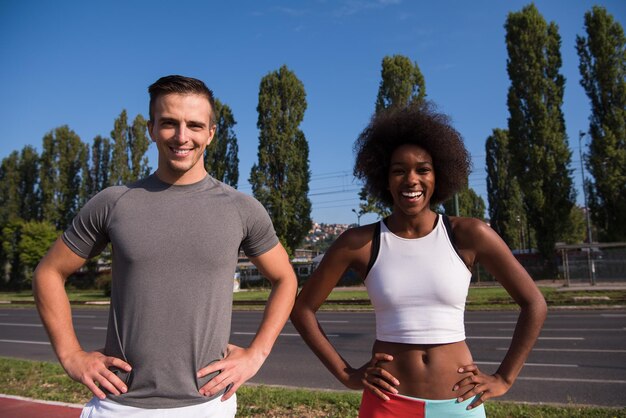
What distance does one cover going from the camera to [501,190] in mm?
47281

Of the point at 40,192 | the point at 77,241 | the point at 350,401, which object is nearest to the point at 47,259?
the point at 77,241

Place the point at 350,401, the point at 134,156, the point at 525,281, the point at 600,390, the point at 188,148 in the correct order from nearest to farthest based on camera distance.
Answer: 1. the point at 188,148
2. the point at 525,281
3. the point at 350,401
4. the point at 600,390
5. the point at 134,156

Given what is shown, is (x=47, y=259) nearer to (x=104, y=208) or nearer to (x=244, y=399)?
(x=104, y=208)

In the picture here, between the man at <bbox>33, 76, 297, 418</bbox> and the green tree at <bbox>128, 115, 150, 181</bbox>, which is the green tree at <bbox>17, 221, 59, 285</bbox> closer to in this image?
the green tree at <bbox>128, 115, 150, 181</bbox>

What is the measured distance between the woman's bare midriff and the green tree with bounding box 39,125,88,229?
4990 cm

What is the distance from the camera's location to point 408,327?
7.12ft

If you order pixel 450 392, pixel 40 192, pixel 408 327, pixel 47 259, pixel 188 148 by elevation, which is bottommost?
pixel 450 392

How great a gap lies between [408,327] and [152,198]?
3.88ft

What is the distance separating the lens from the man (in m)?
1.94

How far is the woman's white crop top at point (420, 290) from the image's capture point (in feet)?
7.08

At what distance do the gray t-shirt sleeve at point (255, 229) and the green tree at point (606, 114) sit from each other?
1343 inches

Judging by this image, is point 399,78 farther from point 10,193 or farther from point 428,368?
point 10,193

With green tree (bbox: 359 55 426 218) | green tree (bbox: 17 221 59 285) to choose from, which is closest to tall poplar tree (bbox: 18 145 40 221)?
green tree (bbox: 17 221 59 285)

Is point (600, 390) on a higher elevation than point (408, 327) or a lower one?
lower
